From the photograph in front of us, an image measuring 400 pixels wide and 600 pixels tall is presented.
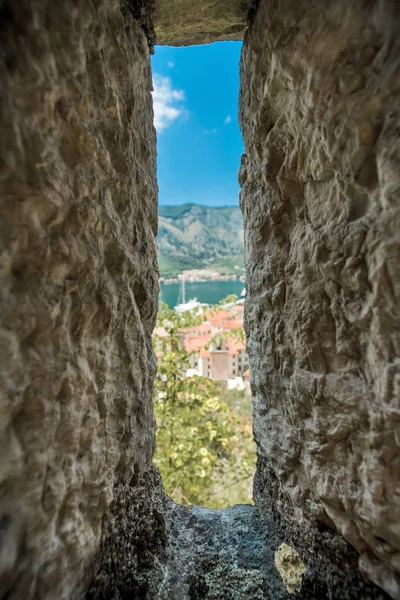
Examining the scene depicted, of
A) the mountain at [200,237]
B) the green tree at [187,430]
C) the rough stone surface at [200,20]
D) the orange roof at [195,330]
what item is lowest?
the green tree at [187,430]

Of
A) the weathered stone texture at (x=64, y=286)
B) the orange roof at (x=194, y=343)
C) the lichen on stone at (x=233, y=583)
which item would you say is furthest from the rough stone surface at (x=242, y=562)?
the orange roof at (x=194, y=343)

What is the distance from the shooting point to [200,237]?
23578 millimetres

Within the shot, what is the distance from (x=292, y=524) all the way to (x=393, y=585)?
0.40 m

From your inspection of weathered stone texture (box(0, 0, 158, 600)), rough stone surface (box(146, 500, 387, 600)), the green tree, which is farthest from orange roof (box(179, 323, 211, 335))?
weathered stone texture (box(0, 0, 158, 600))

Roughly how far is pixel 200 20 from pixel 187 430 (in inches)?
107

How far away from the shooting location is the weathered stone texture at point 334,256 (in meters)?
0.65

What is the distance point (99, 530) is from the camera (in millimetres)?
835

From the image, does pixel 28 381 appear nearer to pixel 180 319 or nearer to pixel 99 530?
pixel 99 530

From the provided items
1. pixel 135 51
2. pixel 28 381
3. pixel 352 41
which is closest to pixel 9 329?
pixel 28 381

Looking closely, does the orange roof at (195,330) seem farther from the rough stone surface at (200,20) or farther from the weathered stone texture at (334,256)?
the rough stone surface at (200,20)

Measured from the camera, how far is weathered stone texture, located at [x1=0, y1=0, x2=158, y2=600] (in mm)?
583

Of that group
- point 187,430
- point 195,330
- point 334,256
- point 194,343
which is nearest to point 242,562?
point 334,256

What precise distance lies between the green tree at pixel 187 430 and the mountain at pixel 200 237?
10.3 meters

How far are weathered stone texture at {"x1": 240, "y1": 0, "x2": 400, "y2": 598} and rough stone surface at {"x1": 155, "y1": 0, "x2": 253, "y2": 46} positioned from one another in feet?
0.66
